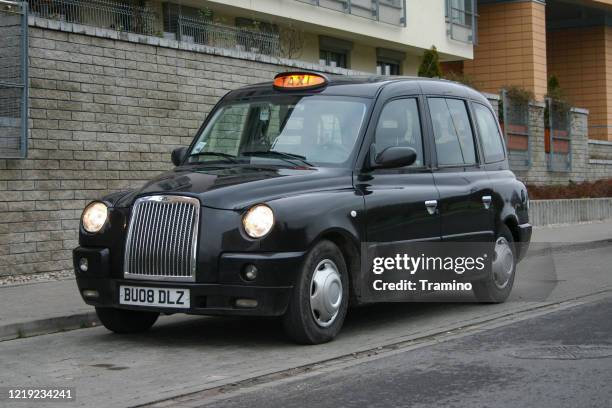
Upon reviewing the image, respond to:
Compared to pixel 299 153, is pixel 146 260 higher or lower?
lower

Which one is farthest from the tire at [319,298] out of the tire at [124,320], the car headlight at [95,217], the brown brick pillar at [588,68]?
the brown brick pillar at [588,68]

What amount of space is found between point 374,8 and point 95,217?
20959mm

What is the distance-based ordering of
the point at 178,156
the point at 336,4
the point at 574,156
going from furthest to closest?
the point at 574,156
the point at 336,4
the point at 178,156

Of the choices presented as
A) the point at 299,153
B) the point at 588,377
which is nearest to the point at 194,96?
the point at 299,153

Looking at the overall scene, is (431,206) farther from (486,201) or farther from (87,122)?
(87,122)

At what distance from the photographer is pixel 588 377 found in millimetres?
6707

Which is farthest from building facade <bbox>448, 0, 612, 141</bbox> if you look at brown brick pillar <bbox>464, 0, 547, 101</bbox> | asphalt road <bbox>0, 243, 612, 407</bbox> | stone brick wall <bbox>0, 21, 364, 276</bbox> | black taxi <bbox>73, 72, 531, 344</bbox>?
asphalt road <bbox>0, 243, 612, 407</bbox>

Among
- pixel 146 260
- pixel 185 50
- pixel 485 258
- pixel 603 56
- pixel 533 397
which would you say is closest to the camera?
pixel 533 397

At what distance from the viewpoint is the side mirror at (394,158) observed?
876 centimetres

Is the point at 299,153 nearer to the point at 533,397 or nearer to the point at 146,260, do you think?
the point at 146,260

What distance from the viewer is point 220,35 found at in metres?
18.0

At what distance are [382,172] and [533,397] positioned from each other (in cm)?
321

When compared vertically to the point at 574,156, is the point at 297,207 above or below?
below

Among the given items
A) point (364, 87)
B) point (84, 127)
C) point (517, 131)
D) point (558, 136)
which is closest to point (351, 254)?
point (364, 87)
